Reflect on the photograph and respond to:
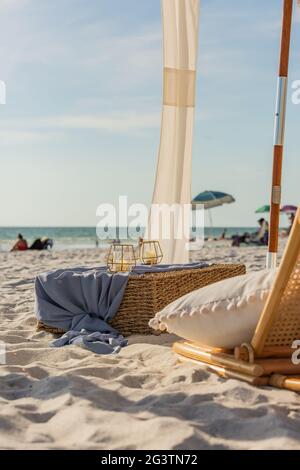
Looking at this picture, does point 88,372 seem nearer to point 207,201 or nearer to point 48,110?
point 207,201

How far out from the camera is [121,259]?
3.75 meters

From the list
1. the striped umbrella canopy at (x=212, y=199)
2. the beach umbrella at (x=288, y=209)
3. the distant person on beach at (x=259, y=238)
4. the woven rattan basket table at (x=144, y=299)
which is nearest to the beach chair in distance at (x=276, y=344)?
the woven rattan basket table at (x=144, y=299)

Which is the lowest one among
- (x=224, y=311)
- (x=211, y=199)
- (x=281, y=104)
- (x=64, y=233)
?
(x=64, y=233)

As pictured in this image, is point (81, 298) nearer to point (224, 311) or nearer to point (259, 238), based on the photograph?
point (224, 311)

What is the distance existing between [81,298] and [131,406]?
5.34 ft

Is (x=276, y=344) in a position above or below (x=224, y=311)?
below

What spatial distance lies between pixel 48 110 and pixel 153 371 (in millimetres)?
26284

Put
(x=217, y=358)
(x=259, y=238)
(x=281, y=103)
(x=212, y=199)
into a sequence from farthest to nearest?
(x=212, y=199)
(x=259, y=238)
(x=281, y=103)
(x=217, y=358)

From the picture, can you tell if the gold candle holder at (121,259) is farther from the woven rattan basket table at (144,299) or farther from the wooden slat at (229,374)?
the wooden slat at (229,374)

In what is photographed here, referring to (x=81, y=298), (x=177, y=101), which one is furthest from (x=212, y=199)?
(x=81, y=298)

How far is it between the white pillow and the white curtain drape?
2.52m

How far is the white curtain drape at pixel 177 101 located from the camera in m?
5.02

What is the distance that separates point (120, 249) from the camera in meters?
3.78
